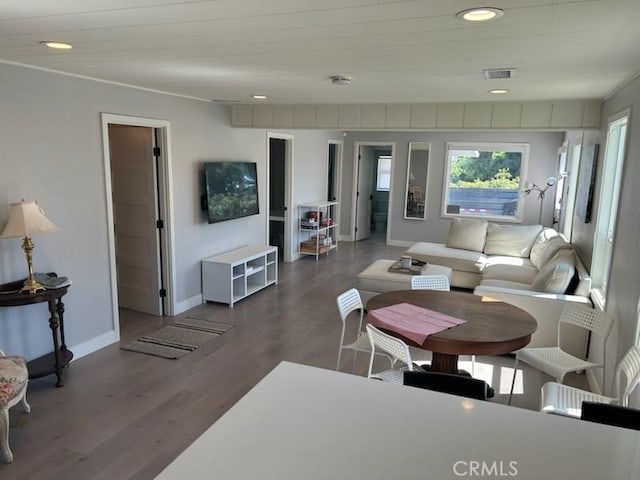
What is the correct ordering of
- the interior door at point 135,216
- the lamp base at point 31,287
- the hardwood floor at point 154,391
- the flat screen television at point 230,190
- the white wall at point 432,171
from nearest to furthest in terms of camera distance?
the hardwood floor at point 154,391 → the lamp base at point 31,287 → the interior door at point 135,216 → the flat screen television at point 230,190 → the white wall at point 432,171

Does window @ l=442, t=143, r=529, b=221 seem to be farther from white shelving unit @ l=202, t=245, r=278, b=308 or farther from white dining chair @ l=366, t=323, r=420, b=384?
white dining chair @ l=366, t=323, r=420, b=384

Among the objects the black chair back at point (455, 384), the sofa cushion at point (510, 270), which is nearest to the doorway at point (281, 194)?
the sofa cushion at point (510, 270)

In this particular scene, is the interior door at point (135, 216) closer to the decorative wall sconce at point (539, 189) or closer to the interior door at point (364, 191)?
the interior door at point (364, 191)

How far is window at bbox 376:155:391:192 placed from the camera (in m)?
10.6

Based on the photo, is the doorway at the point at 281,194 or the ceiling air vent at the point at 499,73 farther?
the doorway at the point at 281,194

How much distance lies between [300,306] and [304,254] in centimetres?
277

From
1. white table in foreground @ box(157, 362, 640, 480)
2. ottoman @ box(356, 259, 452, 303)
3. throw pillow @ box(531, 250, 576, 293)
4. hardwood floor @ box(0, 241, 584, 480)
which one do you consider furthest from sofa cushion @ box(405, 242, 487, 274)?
white table in foreground @ box(157, 362, 640, 480)

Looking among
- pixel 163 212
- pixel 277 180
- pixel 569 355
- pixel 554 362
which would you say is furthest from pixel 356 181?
→ pixel 554 362

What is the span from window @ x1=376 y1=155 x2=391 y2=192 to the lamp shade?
8173 mm

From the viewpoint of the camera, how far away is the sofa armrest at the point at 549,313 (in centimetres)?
392

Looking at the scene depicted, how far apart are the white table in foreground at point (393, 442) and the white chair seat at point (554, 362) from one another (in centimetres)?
193

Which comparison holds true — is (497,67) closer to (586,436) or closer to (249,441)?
(586,436)

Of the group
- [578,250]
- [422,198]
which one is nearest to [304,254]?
[422,198]

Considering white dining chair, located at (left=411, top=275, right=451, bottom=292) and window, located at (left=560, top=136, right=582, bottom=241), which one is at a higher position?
window, located at (left=560, top=136, right=582, bottom=241)
